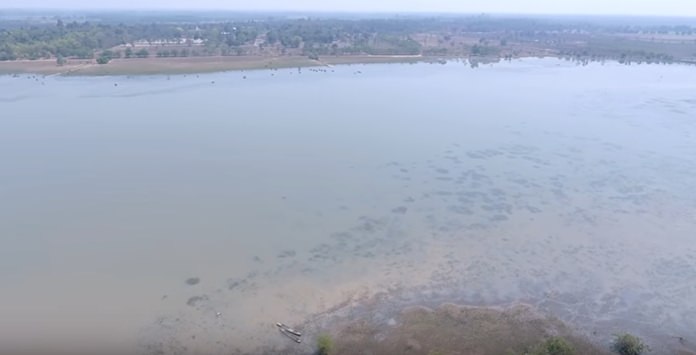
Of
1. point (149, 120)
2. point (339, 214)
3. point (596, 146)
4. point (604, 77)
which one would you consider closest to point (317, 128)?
point (149, 120)

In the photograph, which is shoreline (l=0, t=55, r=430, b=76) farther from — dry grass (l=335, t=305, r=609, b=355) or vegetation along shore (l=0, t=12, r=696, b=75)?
dry grass (l=335, t=305, r=609, b=355)

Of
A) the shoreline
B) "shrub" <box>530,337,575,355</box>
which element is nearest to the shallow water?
"shrub" <box>530,337,575,355</box>

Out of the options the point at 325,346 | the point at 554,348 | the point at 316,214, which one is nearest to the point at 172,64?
the point at 316,214

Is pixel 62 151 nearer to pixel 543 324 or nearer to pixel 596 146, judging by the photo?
pixel 543 324

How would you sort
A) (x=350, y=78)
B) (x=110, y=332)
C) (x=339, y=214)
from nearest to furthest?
(x=110, y=332) < (x=339, y=214) < (x=350, y=78)

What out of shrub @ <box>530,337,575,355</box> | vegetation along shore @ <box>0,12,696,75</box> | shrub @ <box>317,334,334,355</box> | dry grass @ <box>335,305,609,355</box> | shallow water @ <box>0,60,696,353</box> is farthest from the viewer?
vegetation along shore @ <box>0,12,696,75</box>

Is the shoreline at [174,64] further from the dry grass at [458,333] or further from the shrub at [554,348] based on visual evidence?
the shrub at [554,348]
